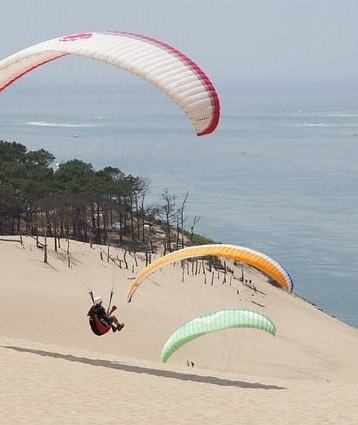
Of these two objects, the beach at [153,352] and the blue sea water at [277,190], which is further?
the blue sea water at [277,190]

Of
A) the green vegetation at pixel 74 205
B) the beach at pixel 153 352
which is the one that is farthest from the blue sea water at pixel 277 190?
the green vegetation at pixel 74 205

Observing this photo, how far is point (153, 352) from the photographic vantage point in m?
29.7

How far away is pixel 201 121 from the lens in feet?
54.4

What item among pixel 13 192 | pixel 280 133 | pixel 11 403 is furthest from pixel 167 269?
pixel 280 133

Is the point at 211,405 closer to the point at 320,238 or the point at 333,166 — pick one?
the point at 320,238

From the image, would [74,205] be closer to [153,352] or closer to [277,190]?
[153,352]

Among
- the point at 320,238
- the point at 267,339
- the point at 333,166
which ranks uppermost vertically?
the point at 333,166

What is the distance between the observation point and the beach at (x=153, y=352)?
48.2ft

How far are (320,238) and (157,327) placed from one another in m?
38.0

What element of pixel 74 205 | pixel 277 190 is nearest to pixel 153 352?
pixel 74 205

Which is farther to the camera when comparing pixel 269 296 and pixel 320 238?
pixel 320 238

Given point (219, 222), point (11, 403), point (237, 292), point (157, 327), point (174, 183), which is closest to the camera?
point (11, 403)

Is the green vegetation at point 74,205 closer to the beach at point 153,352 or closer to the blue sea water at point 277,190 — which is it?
the beach at point 153,352

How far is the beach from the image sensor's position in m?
14.7
